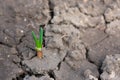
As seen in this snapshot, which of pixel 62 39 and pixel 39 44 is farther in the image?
pixel 62 39

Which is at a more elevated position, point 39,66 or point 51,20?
point 51,20

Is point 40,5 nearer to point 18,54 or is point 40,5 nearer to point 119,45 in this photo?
point 18,54

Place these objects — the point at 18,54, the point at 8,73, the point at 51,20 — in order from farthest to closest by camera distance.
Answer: the point at 51,20, the point at 18,54, the point at 8,73

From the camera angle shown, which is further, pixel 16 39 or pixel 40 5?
pixel 40 5

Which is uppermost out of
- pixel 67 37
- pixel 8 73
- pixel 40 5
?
pixel 40 5

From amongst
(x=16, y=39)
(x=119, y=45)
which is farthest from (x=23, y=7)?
(x=119, y=45)

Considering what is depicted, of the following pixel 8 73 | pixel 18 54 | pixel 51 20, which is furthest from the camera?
pixel 51 20
